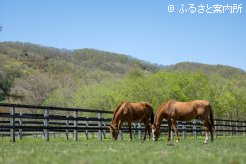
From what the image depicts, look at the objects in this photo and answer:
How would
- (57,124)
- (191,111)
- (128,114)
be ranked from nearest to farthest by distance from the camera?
(191,111)
(128,114)
(57,124)

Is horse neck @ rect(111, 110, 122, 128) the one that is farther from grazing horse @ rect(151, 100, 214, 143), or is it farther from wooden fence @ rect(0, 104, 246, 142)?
grazing horse @ rect(151, 100, 214, 143)

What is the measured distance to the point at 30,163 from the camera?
584 centimetres

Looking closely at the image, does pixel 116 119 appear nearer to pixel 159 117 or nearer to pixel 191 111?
pixel 159 117

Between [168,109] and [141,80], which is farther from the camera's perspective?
[141,80]

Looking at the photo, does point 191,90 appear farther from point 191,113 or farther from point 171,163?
point 171,163

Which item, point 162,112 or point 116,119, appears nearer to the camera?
point 162,112

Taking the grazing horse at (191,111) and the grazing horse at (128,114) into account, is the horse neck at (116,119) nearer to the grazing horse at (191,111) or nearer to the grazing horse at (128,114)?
the grazing horse at (128,114)

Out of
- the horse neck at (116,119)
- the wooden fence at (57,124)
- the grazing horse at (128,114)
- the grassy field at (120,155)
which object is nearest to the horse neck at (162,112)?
the grazing horse at (128,114)

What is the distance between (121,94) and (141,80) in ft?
10.9

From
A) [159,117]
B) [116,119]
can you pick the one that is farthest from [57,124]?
[159,117]

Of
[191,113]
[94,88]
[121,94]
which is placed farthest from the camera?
[94,88]

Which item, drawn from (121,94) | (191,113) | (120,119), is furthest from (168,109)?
(121,94)

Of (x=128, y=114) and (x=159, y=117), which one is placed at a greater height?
(x=128, y=114)

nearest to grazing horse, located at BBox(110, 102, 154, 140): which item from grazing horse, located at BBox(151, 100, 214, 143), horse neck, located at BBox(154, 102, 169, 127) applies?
horse neck, located at BBox(154, 102, 169, 127)
